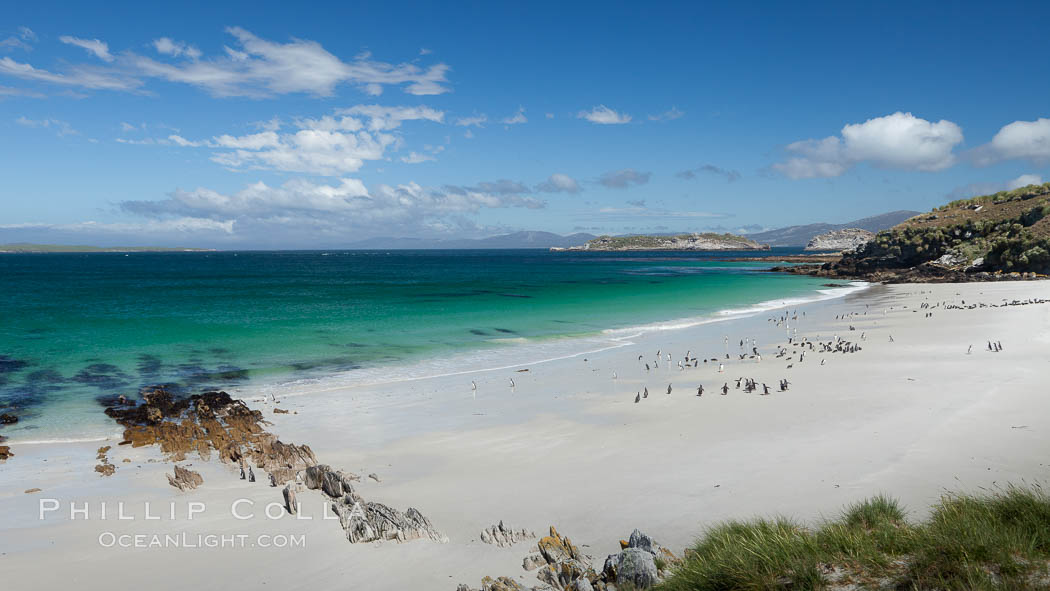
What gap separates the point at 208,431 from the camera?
13.4 m

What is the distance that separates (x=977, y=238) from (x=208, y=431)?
7276cm

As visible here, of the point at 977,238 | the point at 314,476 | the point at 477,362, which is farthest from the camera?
the point at 977,238

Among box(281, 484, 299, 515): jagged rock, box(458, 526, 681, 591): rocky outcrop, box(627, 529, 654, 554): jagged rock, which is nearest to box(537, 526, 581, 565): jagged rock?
box(458, 526, 681, 591): rocky outcrop

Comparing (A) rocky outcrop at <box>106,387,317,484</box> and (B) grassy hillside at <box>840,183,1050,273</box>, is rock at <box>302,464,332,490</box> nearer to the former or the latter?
(A) rocky outcrop at <box>106,387,317,484</box>

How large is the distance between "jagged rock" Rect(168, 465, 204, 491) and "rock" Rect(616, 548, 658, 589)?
8.12 meters

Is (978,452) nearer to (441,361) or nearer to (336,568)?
(336,568)

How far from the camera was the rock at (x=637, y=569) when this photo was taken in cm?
518

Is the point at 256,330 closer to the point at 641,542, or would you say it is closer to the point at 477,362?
the point at 477,362

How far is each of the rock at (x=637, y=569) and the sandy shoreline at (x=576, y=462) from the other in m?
1.09

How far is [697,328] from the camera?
99.8ft

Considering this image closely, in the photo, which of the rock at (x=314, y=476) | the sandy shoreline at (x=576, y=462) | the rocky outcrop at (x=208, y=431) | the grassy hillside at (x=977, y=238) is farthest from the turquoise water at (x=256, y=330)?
the grassy hillside at (x=977, y=238)

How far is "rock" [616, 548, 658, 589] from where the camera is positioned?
518 cm

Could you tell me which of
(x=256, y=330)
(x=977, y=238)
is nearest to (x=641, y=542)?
(x=256, y=330)

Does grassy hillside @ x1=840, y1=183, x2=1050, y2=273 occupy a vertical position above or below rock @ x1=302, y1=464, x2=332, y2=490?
above
